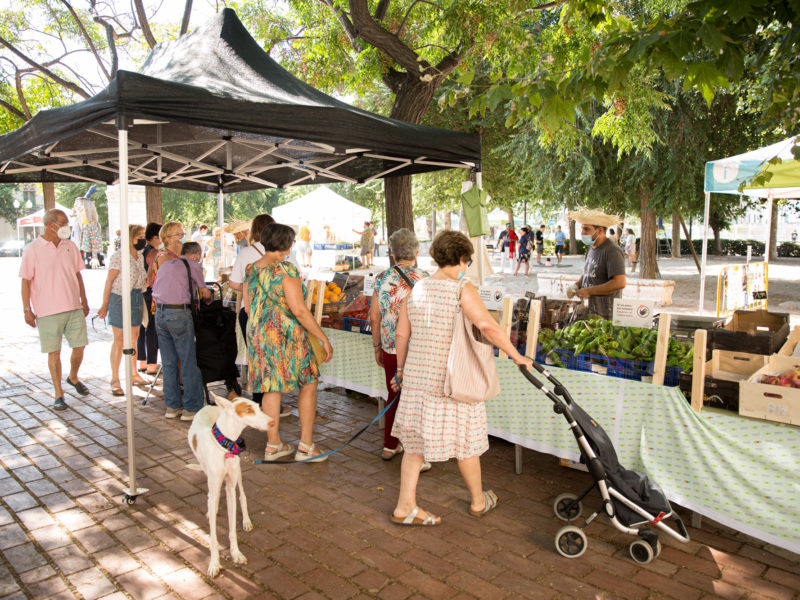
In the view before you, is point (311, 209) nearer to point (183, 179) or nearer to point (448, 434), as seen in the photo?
point (183, 179)

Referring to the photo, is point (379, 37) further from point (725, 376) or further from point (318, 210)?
point (318, 210)

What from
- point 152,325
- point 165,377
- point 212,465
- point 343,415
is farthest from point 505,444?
point 152,325

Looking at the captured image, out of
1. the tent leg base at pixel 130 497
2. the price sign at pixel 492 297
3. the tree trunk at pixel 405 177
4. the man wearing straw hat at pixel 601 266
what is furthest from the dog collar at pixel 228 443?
A: the tree trunk at pixel 405 177

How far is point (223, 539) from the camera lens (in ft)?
11.4

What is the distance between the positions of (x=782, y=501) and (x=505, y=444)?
2216 mm

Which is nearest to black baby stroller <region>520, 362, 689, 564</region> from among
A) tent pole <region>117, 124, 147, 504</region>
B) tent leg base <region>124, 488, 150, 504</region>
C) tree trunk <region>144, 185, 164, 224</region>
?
tent pole <region>117, 124, 147, 504</region>

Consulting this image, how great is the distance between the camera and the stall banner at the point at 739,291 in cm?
887

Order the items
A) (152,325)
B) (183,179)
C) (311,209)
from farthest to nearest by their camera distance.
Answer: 1. (311,209)
2. (183,179)
3. (152,325)

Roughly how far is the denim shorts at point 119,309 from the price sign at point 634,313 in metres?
4.89

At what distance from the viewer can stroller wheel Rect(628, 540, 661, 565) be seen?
10.3ft

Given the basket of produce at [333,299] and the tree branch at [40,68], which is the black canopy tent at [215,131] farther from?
the tree branch at [40,68]

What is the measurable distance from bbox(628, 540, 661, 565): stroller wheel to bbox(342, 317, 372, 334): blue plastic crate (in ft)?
9.29

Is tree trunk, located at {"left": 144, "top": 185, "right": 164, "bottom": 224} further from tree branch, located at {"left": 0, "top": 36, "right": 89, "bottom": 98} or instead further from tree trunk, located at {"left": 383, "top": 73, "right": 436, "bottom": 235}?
tree trunk, located at {"left": 383, "top": 73, "right": 436, "bottom": 235}

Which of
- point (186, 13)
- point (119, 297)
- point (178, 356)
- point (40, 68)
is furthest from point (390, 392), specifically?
point (40, 68)
